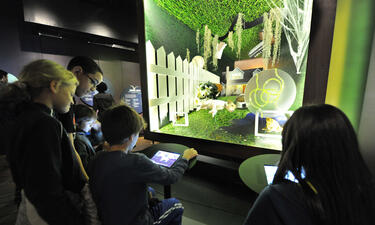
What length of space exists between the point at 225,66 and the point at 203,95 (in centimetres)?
50

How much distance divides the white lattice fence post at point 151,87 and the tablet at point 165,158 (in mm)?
1053

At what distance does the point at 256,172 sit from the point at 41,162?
1.33 m

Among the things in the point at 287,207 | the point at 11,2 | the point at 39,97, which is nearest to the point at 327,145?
the point at 287,207

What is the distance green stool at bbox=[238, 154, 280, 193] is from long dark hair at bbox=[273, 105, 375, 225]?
0.63m

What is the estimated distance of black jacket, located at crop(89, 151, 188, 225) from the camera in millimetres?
805

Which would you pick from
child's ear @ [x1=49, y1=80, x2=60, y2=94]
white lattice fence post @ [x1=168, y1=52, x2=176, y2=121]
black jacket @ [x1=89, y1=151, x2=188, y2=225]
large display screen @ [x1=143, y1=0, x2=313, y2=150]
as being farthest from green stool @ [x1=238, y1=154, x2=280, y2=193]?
white lattice fence post @ [x1=168, y1=52, x2=176, y2=121]

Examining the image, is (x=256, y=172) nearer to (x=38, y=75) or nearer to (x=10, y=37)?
(x=38, y=75)

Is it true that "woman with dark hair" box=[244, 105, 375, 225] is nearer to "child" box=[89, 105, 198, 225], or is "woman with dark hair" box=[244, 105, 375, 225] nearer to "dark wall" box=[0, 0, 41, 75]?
"child" box=[89, 105, 198, 225]

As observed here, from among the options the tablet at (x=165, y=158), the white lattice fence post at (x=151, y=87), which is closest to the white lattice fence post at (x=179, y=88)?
the white lattice fence post at (x=151, y=87)

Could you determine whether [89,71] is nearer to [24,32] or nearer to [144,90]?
[144,90]

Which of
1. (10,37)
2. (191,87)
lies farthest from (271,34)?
(10,37)

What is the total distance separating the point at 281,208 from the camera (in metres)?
0.50

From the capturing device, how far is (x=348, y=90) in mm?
1503

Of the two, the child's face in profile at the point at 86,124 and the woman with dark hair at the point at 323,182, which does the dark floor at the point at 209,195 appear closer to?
the child's face in profile at the point at 86,124
